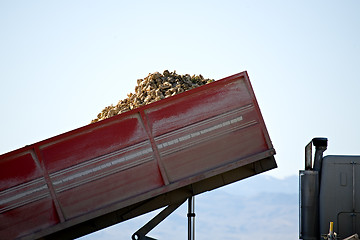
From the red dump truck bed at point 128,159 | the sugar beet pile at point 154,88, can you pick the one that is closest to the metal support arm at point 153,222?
the red dump truck bed at point 128,159

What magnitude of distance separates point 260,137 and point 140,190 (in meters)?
1.77

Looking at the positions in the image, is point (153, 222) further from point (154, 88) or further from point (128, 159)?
point (154, 88)

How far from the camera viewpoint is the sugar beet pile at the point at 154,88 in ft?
32.9

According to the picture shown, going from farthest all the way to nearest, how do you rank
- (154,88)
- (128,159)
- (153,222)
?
(154,88) < (153,222) < (128,159)

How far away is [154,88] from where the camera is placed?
10312mm

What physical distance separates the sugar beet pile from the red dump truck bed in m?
1.28

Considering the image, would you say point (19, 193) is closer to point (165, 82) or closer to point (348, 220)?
point (165, 82)

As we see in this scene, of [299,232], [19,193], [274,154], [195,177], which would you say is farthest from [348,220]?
[19,193]

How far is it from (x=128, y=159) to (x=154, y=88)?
1950 mm

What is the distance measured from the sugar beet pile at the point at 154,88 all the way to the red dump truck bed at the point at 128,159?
4.21 feet

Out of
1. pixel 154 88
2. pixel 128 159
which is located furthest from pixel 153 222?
pixel 154 88

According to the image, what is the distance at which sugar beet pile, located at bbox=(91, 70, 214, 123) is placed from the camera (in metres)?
10.0

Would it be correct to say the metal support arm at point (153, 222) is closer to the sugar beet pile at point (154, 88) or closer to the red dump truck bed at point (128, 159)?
the red dump truck bed at point (128, 159)

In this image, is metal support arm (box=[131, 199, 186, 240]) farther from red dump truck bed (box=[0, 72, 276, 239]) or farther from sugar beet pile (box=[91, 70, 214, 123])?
sugar beet pile (box=[91, 70, 214, 123])
